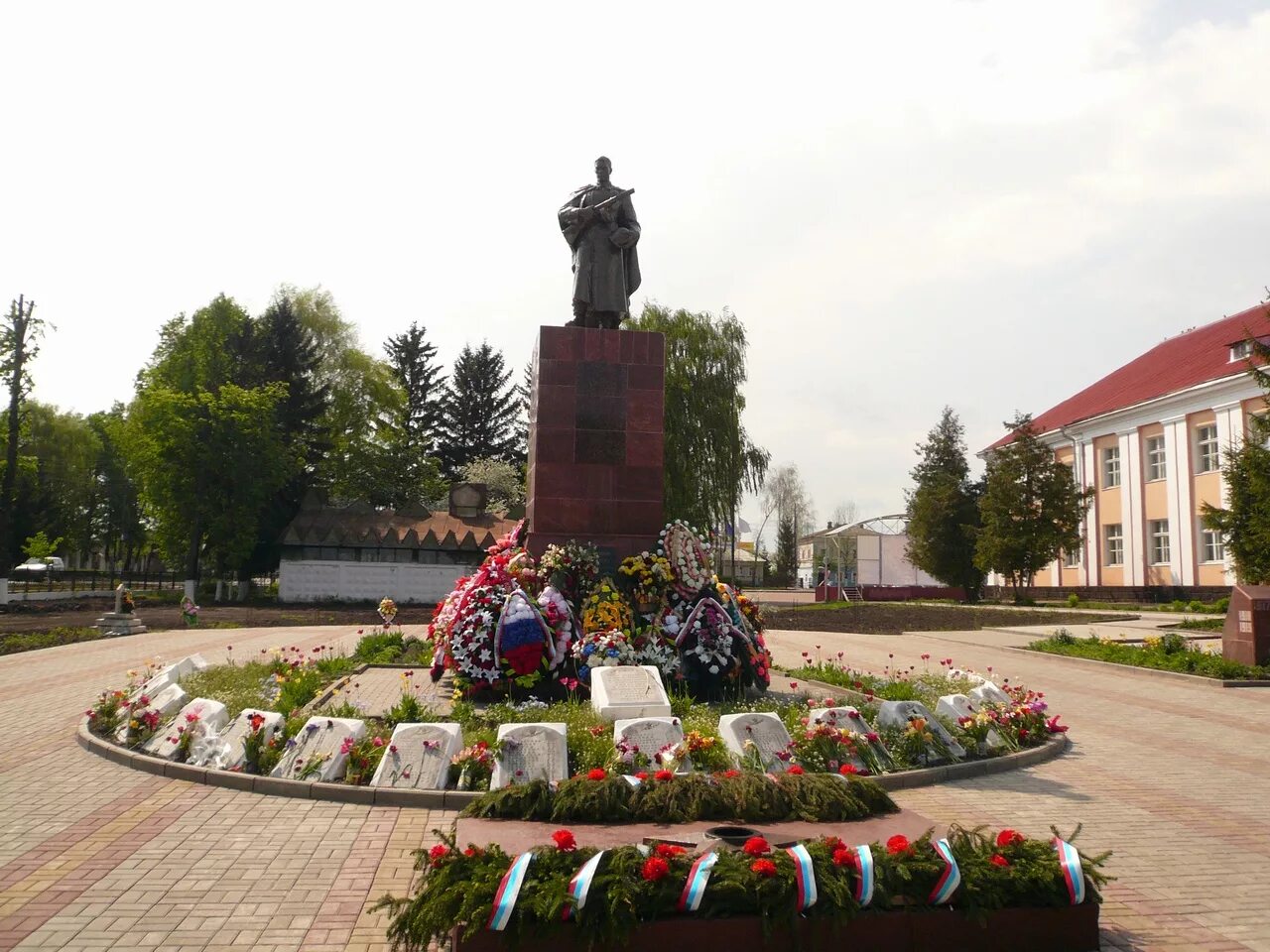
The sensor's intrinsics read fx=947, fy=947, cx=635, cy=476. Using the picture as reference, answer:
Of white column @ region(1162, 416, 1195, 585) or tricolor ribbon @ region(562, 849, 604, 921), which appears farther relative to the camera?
white column @ region(1162, 416, 1195, 585)

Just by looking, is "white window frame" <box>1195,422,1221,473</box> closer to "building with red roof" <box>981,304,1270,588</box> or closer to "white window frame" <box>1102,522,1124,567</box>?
"building with red roof" <box>981,304,1270,588</box>

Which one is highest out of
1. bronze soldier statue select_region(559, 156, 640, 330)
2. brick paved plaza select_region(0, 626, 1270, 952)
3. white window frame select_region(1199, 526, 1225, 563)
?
bronze soldier statue select_region(559, 156, 640, 330)

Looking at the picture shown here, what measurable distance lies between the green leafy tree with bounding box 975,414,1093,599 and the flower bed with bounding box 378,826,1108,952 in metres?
33.5

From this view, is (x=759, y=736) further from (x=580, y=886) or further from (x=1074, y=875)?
(x=580, y=886)

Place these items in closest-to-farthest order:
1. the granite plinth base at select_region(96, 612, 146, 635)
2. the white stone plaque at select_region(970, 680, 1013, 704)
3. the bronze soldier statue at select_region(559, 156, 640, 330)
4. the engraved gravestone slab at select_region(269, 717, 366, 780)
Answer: the engraved gravestone slab at select_region(269, 717, 366, 780), the white stone plaque at select_region(970, 680, 1013, 704), the bronze soldier statue at select_region(559, 156, 640, 330), the granite plinth base at select_region(96, 612, 146, 635)

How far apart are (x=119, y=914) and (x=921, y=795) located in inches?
212

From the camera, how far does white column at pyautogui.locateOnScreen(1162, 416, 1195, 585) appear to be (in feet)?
117

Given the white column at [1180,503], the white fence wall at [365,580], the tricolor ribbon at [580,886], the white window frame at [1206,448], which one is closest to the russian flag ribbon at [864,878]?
the tricolor ribbon at [580,886]

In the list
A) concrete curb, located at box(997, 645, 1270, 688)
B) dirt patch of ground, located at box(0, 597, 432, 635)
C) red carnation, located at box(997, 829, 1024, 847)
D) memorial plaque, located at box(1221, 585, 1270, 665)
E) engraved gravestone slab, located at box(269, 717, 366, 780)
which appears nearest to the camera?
red carnation, located at box(997, 829, 1024, 847)

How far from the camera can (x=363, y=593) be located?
34.0 m

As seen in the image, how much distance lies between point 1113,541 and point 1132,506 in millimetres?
2443

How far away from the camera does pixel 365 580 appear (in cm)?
3384

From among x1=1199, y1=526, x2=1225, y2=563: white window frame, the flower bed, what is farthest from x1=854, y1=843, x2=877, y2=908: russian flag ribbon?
x1=1199, y1=526, x2=1225, y2=563: white window frame

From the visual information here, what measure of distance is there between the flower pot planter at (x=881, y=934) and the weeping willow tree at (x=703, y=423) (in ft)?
86.4
